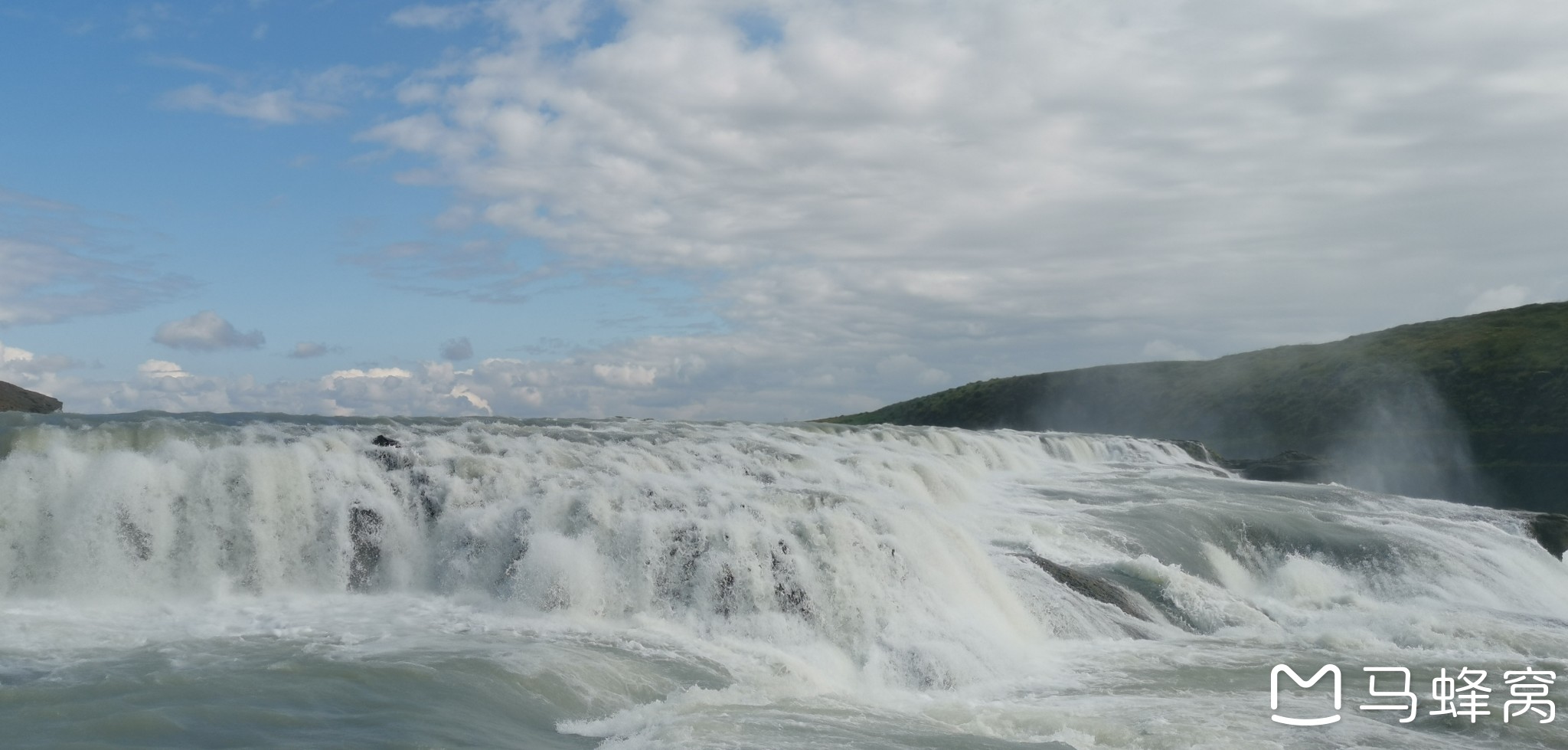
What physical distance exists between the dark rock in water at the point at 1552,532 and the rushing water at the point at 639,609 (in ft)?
11.6

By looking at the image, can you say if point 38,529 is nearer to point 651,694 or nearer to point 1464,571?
point 651,694

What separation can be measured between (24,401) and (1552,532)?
4340 cm

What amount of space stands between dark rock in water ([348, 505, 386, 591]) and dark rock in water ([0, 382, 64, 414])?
2327cm

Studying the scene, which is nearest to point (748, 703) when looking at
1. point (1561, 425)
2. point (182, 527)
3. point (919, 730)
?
point (919, 730)

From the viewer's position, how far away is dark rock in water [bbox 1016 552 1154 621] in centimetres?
1641

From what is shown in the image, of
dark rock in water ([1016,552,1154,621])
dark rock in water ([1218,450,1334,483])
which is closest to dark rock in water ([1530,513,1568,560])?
dark rock in water ([1016,552,1154,621])

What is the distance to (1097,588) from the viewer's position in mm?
16656

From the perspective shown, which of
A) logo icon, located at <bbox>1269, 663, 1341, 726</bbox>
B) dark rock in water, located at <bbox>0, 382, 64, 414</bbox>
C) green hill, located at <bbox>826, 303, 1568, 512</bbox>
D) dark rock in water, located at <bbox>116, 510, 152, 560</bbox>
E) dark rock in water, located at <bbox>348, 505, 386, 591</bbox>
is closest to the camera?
logo icon, located at <bbox>1269, 663, 1341, 726</bbox>

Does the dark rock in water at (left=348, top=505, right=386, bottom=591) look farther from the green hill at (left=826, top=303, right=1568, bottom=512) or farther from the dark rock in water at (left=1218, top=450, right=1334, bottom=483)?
the green hill at (left=826, top=303, right=1568, bottom=512)

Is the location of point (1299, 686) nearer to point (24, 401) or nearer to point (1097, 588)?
point (1097, 588)

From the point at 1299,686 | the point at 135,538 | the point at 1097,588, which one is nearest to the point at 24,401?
the point at 135,538

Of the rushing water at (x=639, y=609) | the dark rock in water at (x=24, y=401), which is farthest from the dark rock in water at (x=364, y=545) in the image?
the dark rock in water at (x=24, y=401)

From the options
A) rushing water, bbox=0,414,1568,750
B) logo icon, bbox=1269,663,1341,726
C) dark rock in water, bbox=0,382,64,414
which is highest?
dark rock in water, bbox=0,382,64,414

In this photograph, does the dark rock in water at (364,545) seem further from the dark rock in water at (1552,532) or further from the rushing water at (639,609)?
the dark rock in water at (1552,532)
